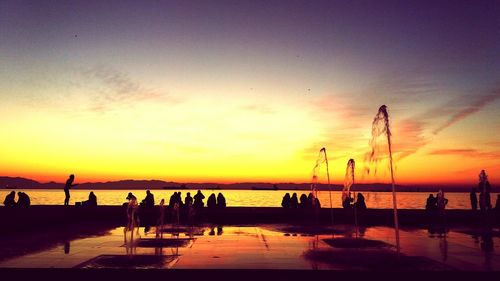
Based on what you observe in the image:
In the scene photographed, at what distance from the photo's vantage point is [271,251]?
55.5 ft

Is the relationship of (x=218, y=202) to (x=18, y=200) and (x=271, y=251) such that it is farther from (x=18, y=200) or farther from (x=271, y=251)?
(x=271, y=251)

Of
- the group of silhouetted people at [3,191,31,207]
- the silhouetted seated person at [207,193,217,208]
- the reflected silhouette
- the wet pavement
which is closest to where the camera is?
the wet pavement

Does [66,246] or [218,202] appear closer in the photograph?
[66,246]

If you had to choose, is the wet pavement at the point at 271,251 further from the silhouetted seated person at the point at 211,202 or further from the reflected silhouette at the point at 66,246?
the silhouetted seated person at the point at 211,202

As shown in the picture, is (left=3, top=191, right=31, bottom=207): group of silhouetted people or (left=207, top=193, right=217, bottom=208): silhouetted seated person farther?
(left=207, top=193, right=217, bottom=208): silhouetted seated person

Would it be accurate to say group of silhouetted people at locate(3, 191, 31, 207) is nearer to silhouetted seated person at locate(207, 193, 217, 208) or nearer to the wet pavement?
the wet pavement

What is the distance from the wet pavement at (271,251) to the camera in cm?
1390

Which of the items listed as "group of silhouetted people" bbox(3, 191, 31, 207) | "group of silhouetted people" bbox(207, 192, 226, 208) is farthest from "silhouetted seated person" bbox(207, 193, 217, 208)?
"group of silhouetted people" bbox(3, 191, 31, 207)

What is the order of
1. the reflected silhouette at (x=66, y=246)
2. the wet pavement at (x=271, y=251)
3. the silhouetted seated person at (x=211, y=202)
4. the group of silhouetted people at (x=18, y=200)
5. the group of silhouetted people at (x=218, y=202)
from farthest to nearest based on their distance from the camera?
the silhouetted seated person at (x=211, y=202)
the group of silhouetted people at (x=218, y=202)
the group of silhouetted people at (x=18, y=200)
the reflected silhouette at (x=66, y=246)
the wet pavement at (x=271, y=251)

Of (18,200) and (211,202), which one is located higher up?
(18,200)

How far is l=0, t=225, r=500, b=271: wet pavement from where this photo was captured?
13.9m

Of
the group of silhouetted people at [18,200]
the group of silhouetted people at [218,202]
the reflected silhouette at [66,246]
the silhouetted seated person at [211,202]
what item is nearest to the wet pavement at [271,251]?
the reflected silhouette at [66,246]

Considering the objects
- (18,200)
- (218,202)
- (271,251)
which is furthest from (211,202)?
(271,251)

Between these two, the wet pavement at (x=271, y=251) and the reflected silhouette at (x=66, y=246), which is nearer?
the wet pavement at (x=271, y=251)
